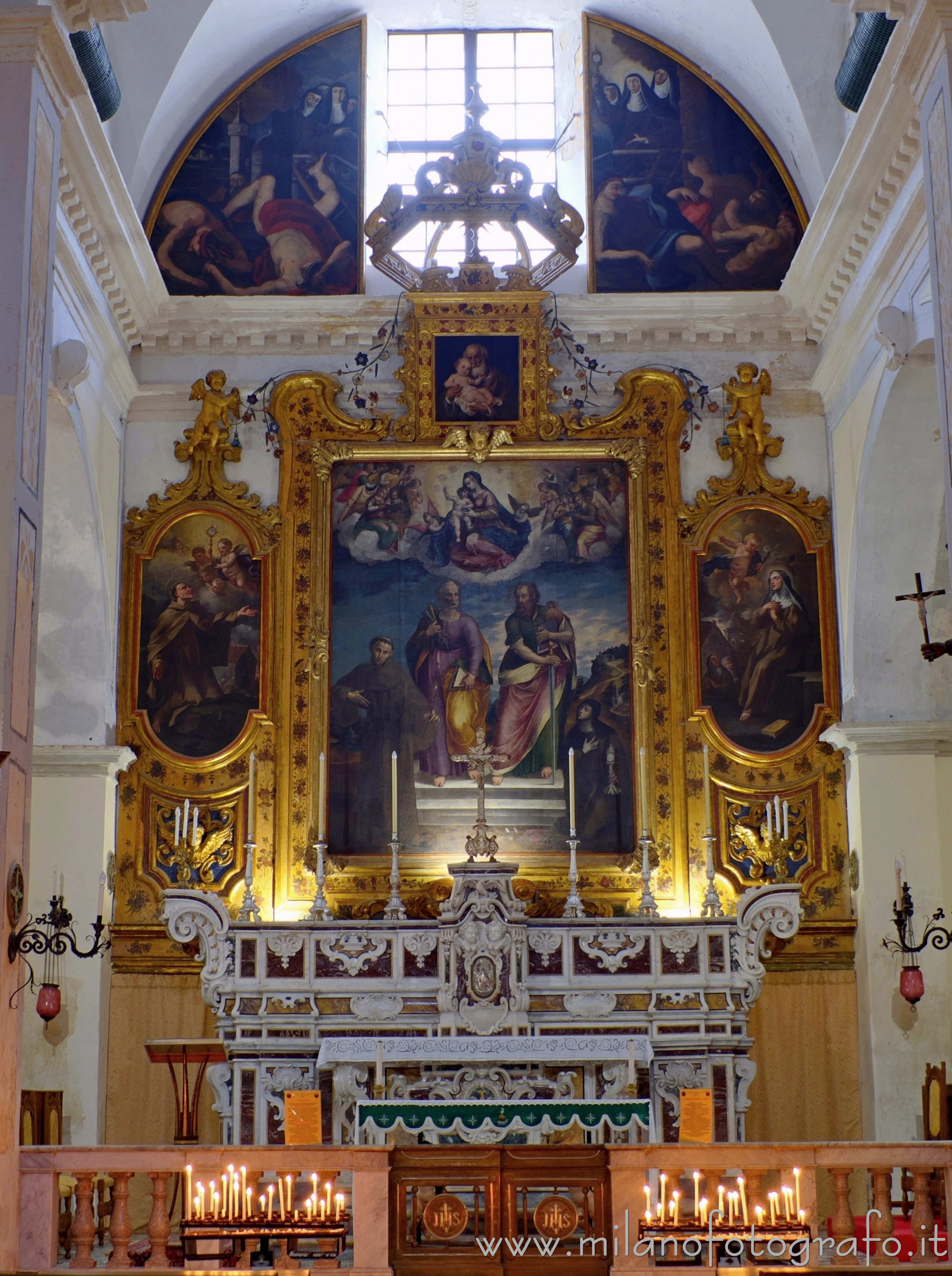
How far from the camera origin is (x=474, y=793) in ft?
44.1

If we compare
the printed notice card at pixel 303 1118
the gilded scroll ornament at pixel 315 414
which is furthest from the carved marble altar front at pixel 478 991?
the gilded scroll ornament at pixel 315 414

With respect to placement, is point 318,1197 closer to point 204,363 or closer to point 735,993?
point 735,993

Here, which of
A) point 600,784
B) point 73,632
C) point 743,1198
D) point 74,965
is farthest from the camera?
point 600,784

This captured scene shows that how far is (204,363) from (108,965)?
494 cm

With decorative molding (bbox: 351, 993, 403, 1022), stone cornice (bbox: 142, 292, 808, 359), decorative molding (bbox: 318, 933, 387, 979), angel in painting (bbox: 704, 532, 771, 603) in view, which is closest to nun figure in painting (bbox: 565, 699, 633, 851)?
angel in painting (bbox: 704, 532, 771, 603)

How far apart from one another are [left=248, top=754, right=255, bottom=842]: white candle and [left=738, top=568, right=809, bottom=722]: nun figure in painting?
12.7ft

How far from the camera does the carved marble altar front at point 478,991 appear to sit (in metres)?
11.4

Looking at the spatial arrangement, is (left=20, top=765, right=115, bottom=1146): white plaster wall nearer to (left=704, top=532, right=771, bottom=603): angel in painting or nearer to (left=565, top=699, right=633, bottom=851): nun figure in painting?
(left=565, top=699, right=633, bottom=851): nun figure in painting

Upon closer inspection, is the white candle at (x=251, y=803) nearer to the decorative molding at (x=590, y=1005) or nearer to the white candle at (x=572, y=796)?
the white candle at (x=572, y=796)

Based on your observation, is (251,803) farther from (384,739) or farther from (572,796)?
(572,796)

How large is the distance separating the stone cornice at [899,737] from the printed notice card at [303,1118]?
5.01 meters

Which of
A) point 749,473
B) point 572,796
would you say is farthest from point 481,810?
point 749,473

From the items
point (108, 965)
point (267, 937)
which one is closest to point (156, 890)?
point (108, 965)

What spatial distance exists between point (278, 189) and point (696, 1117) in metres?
8.46
